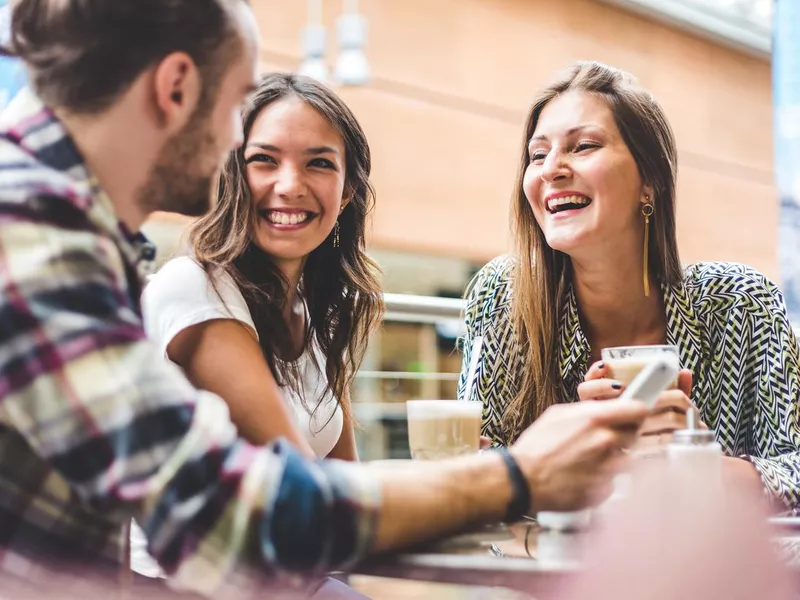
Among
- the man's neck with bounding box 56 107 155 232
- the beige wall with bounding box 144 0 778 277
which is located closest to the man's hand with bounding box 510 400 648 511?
the man's neck with bounding box 56 107 155 232

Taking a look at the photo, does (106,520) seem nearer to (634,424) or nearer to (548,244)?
(634,424)

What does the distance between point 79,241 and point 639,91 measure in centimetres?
162

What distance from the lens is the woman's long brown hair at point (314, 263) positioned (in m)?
1.77

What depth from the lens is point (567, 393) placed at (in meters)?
2.11

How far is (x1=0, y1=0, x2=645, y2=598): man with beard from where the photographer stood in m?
0.78

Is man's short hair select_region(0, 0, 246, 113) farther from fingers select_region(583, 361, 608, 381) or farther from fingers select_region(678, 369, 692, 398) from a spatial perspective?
fingers select_region(678, 369, 692, 398)

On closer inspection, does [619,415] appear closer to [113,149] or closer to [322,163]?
[113,149]

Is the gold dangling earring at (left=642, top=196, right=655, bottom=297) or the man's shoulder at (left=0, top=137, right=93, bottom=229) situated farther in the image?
the gold dangling earring at (left=642, top=196, right=655, bottom=297)

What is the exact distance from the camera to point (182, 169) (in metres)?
0.95

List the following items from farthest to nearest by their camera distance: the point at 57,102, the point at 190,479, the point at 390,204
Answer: the point at 390,204
the point at 57,102
the point at 190,479

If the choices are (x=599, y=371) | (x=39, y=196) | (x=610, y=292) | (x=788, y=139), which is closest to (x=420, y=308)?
(x=610, y=292)

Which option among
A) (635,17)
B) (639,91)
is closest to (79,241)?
(639,91)

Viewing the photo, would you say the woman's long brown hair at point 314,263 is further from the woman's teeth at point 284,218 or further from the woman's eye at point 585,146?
the woman's eye at point 585,146

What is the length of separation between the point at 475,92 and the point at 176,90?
288 inches
